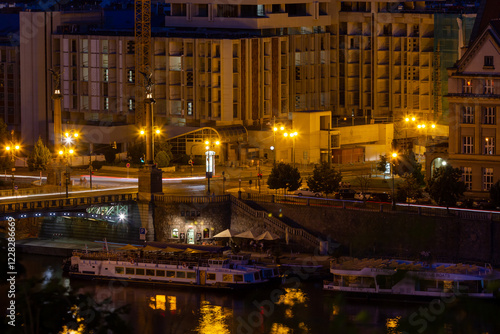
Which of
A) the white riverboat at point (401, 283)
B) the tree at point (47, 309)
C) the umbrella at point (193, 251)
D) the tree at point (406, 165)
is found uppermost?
the tree at point (406, 165)

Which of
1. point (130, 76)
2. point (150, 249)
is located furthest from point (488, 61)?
point (130, 76)

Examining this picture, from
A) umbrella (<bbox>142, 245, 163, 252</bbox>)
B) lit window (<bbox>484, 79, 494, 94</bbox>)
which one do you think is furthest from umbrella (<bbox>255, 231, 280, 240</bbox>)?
lit window (<bbox>484, 79, 494, 94</bbox>)

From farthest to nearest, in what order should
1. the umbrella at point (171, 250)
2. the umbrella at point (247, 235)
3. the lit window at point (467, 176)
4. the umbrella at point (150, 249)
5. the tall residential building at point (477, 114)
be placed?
the lit window at point (467, 176), the tall residential building at point (477, 114), the umbrella at point (247, 235), the umbrella at point (150, 249), the umbrella at point (171, 250)

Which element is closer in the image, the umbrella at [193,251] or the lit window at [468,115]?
the umbrella at [193,251]

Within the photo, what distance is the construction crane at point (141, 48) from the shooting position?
136375 mm

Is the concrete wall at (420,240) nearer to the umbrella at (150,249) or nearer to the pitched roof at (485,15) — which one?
the umbrella at (150,249)

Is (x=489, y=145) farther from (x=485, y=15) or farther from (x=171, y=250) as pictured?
(x=171, y=250)

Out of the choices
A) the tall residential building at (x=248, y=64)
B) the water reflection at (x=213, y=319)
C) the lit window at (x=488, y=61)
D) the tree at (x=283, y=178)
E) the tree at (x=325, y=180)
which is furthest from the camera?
the tall residential building at (x=248, y=64)

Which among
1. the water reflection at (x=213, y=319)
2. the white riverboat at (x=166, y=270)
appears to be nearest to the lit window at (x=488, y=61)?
the white riverboat at (x=166, y=270)

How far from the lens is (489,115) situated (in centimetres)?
10162

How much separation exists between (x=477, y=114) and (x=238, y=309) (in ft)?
105

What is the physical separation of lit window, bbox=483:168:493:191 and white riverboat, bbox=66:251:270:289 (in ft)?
79.9

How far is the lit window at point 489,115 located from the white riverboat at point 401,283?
Result: 18728 mm

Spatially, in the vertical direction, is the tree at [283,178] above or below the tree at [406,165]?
below
